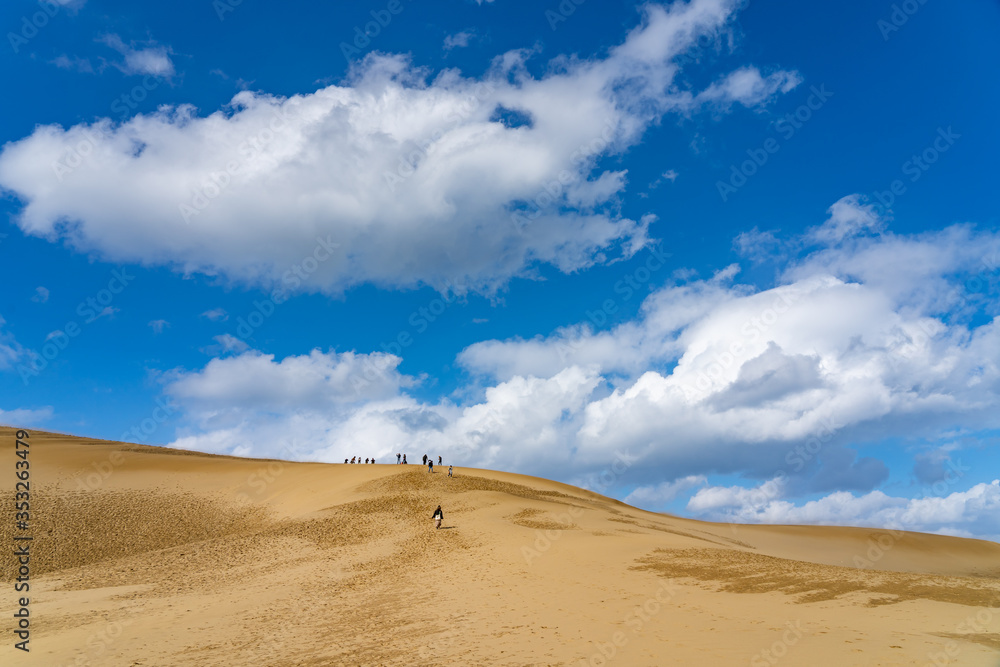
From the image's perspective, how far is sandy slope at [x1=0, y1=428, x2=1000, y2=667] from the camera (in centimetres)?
1561

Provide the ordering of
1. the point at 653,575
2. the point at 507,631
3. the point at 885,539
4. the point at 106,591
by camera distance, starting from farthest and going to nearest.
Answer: the point at 885,539 < the point at 106,591 < the point at 653,575 < the point at 507,631

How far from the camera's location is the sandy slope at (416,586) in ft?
51.2

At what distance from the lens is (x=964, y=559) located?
55219 millimetres

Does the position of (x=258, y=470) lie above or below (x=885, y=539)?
above

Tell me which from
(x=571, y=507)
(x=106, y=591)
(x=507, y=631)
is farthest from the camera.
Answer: (x=571, y=507)

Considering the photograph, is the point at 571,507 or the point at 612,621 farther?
the point at 571,507

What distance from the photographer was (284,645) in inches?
684

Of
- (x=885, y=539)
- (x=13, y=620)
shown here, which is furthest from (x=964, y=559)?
(x=13, y=620)

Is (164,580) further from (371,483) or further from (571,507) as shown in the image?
(571,507)

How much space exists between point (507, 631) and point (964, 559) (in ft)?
198

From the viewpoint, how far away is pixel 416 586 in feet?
79.5

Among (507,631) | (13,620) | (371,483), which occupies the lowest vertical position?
(13,620)

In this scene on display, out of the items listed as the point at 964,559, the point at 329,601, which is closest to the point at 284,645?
the point at 329,601

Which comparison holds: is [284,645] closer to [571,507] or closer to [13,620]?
[13,620]
